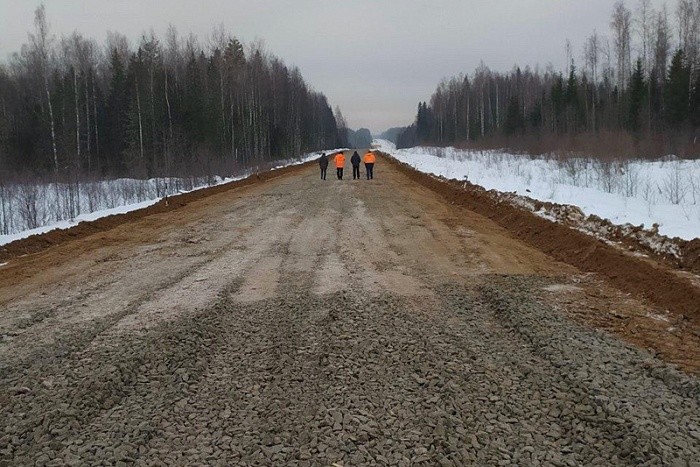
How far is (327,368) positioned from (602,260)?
5315 millimetres

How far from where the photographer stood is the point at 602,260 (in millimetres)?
7703

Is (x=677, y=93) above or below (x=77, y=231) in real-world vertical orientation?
above

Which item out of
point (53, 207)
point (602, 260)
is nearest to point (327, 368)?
point (602, 260)

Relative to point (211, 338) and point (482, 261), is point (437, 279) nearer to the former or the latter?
point (482, 261)

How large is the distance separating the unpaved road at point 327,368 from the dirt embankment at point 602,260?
384 millimetres

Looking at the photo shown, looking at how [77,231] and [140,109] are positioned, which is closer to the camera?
[77,231]

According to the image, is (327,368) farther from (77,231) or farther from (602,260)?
(77,231)

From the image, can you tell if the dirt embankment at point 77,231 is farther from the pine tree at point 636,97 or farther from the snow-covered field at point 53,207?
the pine tree at point 636,97

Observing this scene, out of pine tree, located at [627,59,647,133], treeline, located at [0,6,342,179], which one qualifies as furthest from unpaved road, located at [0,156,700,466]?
pine tree, located at [627,59,647,133]

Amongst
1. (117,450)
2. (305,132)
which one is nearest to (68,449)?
(117,450)

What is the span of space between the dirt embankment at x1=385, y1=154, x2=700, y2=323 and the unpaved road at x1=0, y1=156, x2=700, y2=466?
0.38m

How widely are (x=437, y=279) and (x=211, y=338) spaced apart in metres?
3.30

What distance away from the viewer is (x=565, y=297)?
6.18 meters

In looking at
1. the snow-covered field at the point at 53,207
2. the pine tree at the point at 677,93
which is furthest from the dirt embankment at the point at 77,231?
the pine tree at the point at 677,93
